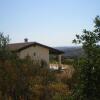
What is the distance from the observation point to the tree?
22.7ft

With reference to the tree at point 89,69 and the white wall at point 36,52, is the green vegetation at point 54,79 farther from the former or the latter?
the white wall at point 36,52

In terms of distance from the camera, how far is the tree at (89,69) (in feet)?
22.7

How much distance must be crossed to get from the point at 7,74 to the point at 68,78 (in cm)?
466

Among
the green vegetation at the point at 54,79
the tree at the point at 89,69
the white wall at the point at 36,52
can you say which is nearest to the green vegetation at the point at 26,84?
the green vegetation at the point at 54,79

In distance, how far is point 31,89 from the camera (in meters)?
14.8

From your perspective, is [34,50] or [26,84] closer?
[26,84]

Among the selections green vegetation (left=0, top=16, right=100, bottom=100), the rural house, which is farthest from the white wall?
green vegetation (left=0, top=16, right=100, bottom=100)

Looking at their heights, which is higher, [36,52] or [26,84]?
[36,52]

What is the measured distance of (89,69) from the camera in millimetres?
6953

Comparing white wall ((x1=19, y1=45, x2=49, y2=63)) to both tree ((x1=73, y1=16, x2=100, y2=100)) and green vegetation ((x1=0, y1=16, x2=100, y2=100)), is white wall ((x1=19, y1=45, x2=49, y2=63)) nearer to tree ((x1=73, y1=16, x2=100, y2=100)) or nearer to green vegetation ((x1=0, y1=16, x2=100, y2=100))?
green vegetation ((x1=0, y1=16, x2=100, y2=100))

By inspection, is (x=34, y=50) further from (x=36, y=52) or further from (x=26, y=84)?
(x=26, y=84)

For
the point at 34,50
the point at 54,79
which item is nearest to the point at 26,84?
the point at 54,79

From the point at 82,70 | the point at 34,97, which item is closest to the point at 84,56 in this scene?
the point at 82,70

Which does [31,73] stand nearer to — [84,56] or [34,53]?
[84,56]
